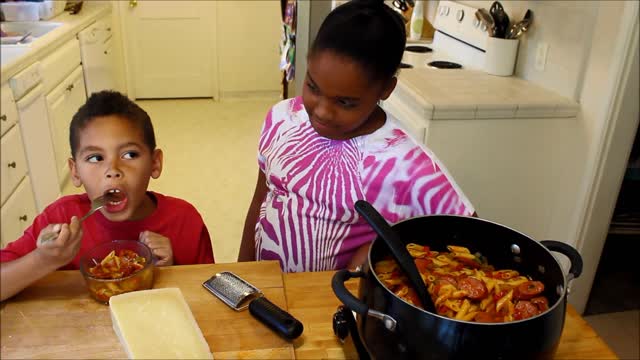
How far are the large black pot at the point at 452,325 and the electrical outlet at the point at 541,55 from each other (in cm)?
133

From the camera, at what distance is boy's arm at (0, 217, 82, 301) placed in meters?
0.59

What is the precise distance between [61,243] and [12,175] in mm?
201

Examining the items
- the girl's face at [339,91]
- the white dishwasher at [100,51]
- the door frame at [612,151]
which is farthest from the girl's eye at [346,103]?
the white dishwasher at [100,51]

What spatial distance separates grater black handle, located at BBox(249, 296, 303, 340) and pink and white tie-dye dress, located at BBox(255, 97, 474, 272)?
0.29m

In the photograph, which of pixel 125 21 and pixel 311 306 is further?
pixel 125 21

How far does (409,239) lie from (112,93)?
18.8 inches

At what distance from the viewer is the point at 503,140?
1.67m

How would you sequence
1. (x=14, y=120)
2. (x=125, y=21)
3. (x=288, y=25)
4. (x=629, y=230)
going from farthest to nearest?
(x=125, y=21) → (x=288, y=25) → (x=629, y=230) → (x=14, y=120)

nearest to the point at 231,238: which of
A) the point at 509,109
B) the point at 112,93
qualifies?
the point at 509,109

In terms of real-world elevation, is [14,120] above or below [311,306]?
above

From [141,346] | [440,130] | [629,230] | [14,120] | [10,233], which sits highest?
[14,120]

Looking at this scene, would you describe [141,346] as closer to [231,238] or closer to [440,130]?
[440,130]

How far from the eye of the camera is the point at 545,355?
53 cm

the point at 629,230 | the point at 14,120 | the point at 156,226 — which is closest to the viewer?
the point at 14,120
